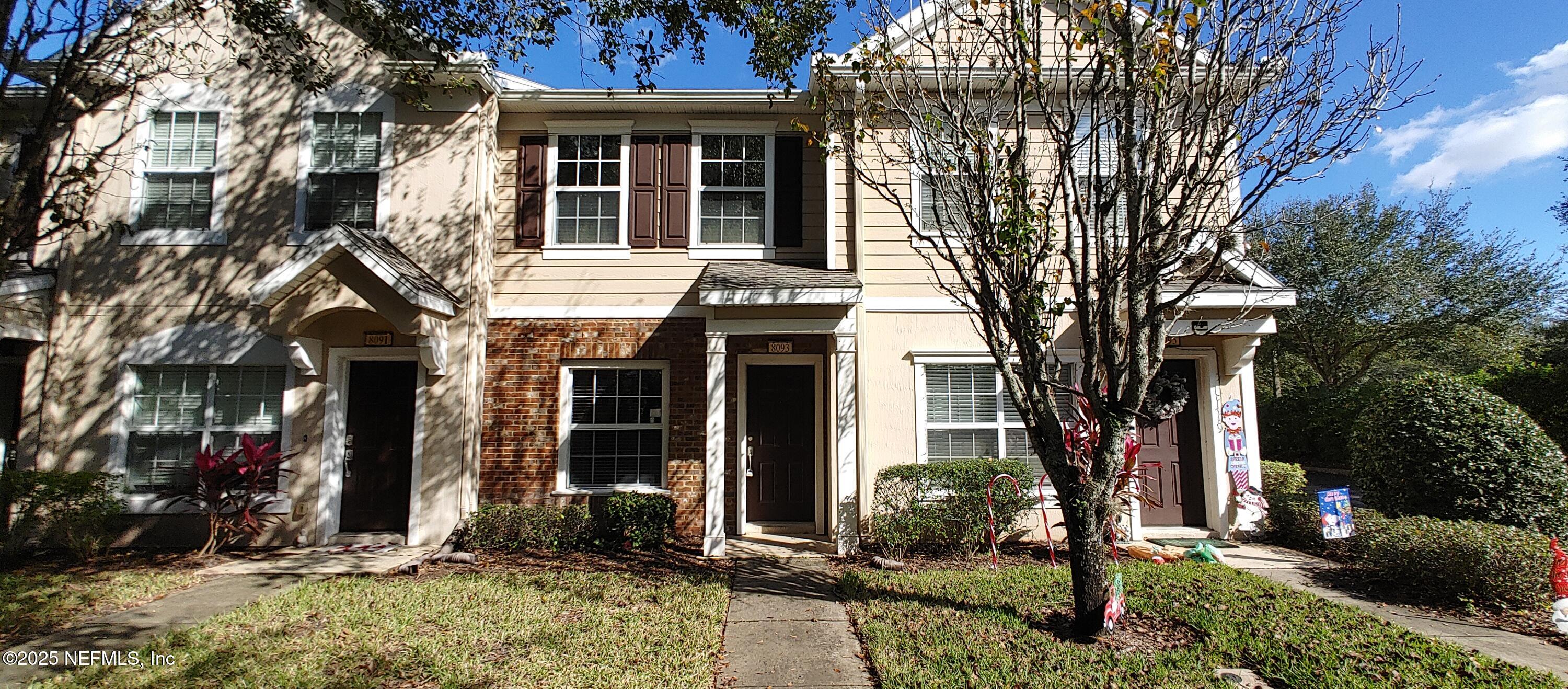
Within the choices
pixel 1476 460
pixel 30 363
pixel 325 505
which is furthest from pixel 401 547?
pixel 1476 460

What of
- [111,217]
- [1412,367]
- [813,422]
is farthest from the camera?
[1412,367]

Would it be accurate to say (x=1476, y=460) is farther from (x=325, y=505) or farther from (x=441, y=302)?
(x=325, y=505)

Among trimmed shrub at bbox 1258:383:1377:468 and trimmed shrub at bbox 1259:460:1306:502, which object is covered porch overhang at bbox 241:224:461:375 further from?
trimmed shrub at bbox 1258:383:1377:468

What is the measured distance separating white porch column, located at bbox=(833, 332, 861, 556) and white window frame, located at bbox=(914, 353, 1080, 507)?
1.05 m

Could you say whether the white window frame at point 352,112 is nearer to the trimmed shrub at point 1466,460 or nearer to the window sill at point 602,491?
the window sill at point 602,491

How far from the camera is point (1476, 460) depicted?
23.1ft

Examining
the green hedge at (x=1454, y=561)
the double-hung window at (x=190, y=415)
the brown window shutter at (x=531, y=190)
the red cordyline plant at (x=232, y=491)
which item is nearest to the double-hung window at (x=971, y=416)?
the green hedge at (x=1454, y=561)

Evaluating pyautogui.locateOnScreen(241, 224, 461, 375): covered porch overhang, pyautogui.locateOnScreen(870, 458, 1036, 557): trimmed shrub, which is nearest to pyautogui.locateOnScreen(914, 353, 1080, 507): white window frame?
pyautogui.locateOnScreen(870, 458, 1036, 557): trimmed shrub

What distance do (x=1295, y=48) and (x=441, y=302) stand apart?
831 cm

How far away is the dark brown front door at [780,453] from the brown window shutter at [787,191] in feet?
6.24

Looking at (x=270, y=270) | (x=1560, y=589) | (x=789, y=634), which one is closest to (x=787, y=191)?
(x=789, y=634)

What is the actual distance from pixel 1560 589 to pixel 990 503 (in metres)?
4.42

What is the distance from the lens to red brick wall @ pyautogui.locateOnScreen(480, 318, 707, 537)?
8844 mm

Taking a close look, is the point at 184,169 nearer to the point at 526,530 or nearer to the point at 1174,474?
the point at 526,530
